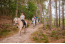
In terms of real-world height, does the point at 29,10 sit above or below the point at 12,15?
above

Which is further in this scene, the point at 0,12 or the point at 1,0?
the point at 0,12

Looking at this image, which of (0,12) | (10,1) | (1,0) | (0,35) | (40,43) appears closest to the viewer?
(40,43)

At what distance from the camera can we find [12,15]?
9273 millimetres

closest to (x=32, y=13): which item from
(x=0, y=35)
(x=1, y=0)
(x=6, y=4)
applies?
(x=6, y=4)

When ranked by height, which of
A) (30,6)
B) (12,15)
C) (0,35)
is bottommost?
Result: (0,35)

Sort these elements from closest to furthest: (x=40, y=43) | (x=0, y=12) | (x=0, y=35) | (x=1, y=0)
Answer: (x=40, y=43) < (x=0, y=35) < (x=1, y=0) < (x=0, y=12)

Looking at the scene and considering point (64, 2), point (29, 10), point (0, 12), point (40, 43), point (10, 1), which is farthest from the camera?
point (0, 12)

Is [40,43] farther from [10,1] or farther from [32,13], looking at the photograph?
[32,13]

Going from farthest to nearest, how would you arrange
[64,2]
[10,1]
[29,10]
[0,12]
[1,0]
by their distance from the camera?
1. [0,12]
2. [29,10]
3. [10,1]
4. [1,0]
5. [64,2]

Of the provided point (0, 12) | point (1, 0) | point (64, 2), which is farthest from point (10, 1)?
point (64, 2)

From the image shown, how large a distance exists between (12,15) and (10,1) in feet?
6.41

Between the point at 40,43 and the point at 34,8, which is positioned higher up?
the point at 34,8

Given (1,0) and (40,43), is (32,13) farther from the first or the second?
(40,43)

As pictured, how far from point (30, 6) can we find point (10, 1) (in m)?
3.79
